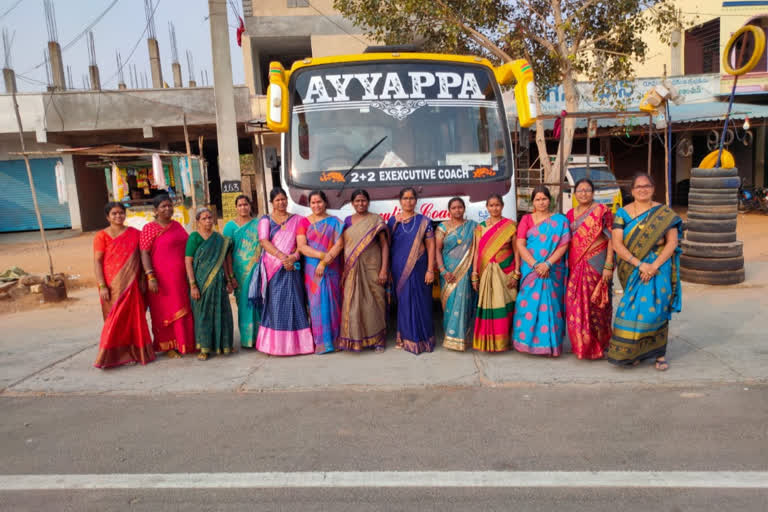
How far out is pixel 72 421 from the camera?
376 centimetres

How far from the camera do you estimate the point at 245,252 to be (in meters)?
4.93

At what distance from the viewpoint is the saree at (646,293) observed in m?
4.04

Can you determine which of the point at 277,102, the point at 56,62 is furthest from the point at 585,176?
the point at 56,62

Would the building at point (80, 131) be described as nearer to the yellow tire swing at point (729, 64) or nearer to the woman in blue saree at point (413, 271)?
the yellow tire swing at point (729, 64)

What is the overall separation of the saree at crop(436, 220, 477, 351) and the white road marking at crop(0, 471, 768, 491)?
1.95 m

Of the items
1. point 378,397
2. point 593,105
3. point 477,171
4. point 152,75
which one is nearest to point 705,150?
point 593,105

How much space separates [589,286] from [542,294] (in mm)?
354

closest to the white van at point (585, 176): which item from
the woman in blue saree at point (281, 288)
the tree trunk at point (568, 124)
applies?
the tree trunk at point (568, 124)

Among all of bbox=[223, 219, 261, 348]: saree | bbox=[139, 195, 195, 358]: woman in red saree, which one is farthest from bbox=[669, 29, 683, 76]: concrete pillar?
bbox=[139, 195, 195, 358]: woman in red saree

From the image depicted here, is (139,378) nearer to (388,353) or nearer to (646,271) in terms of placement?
(388,353)

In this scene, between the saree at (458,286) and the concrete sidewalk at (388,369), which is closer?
the concrete sidewalk at (388,369)

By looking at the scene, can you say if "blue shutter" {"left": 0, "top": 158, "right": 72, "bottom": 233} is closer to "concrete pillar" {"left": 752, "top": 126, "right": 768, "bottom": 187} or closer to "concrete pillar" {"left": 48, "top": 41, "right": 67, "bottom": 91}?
"concrete pillar" {"left": 48, "top": 41, "right": 67, "bottom": 91}

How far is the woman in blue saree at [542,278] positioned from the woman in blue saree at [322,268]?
59.1 inches

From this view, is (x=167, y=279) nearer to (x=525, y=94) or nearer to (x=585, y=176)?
(x=525, y=94)
